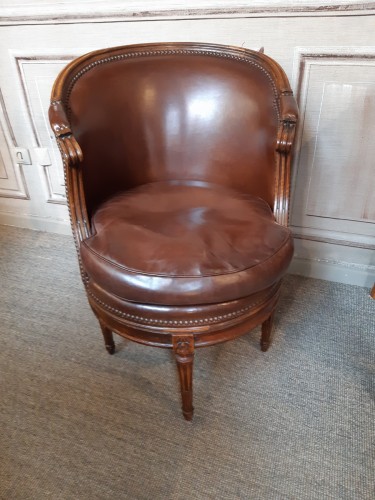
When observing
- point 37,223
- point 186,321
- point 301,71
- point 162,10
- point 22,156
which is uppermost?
point 162,10

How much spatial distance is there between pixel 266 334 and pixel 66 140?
714mm

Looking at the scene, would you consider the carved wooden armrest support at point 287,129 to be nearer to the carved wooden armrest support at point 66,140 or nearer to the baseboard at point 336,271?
the carved wooden armrest support at point 66,140

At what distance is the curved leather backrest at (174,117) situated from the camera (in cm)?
99

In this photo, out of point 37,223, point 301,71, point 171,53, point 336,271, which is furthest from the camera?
point 37,223

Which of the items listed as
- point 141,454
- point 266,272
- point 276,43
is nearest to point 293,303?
point 266,272

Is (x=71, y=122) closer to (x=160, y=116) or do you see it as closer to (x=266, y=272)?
(x=160, y=116)

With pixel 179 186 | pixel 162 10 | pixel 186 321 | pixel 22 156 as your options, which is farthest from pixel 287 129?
pixel 22 156

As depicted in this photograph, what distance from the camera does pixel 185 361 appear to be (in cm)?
83

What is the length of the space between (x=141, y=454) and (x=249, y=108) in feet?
2.85

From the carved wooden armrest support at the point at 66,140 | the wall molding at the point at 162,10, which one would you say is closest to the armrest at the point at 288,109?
the wall molding at the point at 162,10

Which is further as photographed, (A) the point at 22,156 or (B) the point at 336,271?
(A) the point at 22,156

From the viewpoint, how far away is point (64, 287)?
1.44m

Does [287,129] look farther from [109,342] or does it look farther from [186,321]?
[109,342]

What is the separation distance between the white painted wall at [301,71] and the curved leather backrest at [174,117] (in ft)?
0.66
